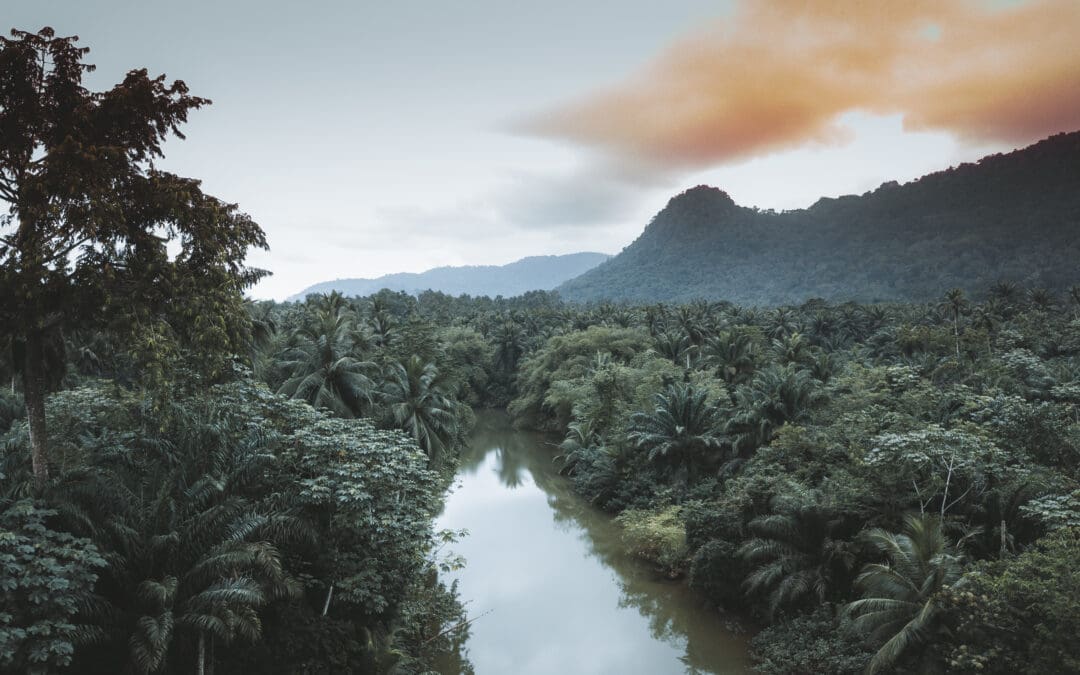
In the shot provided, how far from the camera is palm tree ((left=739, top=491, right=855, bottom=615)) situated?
1338 centimetres

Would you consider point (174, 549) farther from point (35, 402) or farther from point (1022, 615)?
point (1022, 615)

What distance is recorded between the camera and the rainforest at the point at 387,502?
8047 mm

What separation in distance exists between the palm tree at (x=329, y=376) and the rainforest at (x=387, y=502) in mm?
132

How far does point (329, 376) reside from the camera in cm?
2091

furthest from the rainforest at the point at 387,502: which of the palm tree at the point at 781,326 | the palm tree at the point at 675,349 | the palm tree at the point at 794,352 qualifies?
the palm tree at the point at 781,326

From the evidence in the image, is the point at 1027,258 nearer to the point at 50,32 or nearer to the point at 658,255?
the point at 658,255

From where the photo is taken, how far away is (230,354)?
9727mm

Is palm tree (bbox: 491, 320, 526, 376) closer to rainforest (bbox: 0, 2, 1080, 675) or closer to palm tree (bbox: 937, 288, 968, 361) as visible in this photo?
rainforest (bbox: 0, 2, 1080, 675)

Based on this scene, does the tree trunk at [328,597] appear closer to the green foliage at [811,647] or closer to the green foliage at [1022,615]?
the green foliage at [811,647]

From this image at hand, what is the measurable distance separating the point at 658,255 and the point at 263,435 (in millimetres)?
179933

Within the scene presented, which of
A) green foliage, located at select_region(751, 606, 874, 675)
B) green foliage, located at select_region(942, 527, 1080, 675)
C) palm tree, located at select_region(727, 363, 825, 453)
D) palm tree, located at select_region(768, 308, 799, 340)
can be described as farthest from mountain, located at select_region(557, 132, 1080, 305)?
green foliage, located at select_region(942, 527, 1080, 675)

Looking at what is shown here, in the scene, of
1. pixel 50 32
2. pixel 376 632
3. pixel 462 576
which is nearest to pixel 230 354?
pixel 50 32

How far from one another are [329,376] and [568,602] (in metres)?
11.5

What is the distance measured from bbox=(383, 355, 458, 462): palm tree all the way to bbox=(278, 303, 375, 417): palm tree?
3.96 ft
